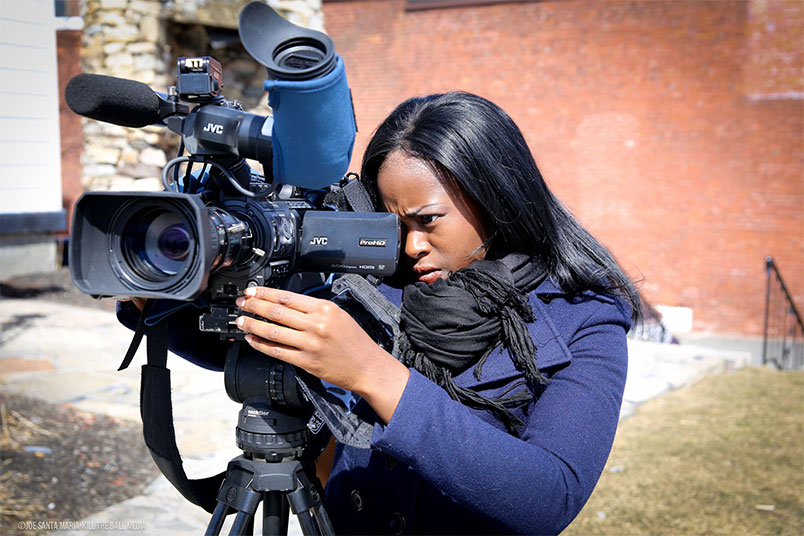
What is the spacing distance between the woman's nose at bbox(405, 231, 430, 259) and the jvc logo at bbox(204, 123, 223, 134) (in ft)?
1.60

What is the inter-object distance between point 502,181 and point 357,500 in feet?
2.62

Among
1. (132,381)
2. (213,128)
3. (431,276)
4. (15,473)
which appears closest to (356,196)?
(431,276)

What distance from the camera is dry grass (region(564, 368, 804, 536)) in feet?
11.6

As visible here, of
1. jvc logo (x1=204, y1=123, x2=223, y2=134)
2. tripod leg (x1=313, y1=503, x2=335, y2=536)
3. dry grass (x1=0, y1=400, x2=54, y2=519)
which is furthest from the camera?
dry grass (x1=0, y1=400, x2=54, y2=519)

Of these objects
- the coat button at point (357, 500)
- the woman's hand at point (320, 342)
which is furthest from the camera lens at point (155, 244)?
the coat button at point (357, 500)

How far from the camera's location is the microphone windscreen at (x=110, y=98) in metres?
1.27

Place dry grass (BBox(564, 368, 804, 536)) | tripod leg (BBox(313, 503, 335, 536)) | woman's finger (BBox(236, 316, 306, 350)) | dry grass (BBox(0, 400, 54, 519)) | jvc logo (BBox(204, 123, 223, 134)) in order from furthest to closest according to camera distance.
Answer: dry grass (BBox(564, 368, 804, 536)) → dry grass (BBox(0, 400, 54, 519)) → tripod leg (BBox(313, 503, 335, 536)) → jvc logo (BBox(204, 123, 223, 134)) → woman's finger (BBox(236, 316, 306, 350))

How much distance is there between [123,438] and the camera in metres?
4.01

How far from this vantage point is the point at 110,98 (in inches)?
50.3

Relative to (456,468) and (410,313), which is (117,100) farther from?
(456,468)

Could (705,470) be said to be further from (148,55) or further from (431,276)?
(148,55)

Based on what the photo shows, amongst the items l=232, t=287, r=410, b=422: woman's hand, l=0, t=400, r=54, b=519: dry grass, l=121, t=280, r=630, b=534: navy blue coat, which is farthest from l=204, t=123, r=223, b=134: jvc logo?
l=0, t=400, r=54, b=519: dry grass

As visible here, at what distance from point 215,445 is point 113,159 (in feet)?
16.0

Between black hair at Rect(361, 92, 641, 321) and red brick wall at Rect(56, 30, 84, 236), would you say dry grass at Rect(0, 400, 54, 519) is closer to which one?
Answer: red brick wall at Rect(56, 30, 84, 236)
